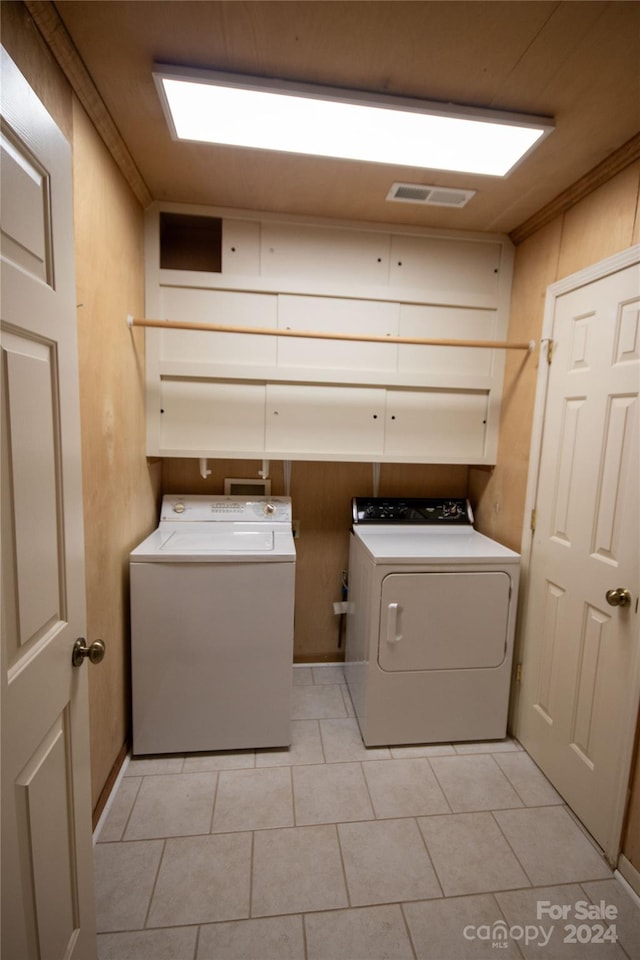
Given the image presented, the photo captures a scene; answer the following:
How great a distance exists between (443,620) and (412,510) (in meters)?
0.71

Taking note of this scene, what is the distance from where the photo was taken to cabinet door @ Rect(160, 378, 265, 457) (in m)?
2.08

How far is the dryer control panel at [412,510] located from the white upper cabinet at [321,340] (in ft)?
1.02

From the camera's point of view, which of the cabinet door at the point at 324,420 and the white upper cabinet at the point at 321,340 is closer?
the white upper cabinet at the point at 321,340

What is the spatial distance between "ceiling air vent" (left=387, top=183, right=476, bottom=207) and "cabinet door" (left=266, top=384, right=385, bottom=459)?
0.85 metres

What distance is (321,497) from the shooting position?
2498 millimetres

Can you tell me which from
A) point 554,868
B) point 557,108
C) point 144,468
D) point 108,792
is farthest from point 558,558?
point 108,792

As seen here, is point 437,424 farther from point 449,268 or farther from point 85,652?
point 85,652

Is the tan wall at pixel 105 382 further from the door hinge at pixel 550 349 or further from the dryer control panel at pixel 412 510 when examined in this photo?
the door hinge at pixel 550 349

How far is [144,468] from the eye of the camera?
6.70ft

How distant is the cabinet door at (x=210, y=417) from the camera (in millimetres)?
2082

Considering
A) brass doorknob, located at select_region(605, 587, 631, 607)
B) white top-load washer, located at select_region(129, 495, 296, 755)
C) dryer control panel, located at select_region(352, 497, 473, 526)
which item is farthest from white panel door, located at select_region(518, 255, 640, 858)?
white top-load washer, located at select_region(129, 495, 296, 755)

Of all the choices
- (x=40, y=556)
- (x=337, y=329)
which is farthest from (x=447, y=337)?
(x=40, y=556)

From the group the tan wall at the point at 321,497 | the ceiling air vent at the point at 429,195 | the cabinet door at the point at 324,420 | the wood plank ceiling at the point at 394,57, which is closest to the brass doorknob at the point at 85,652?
the cabinet door at the point at 324,420

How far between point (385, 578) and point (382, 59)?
1.77 m
